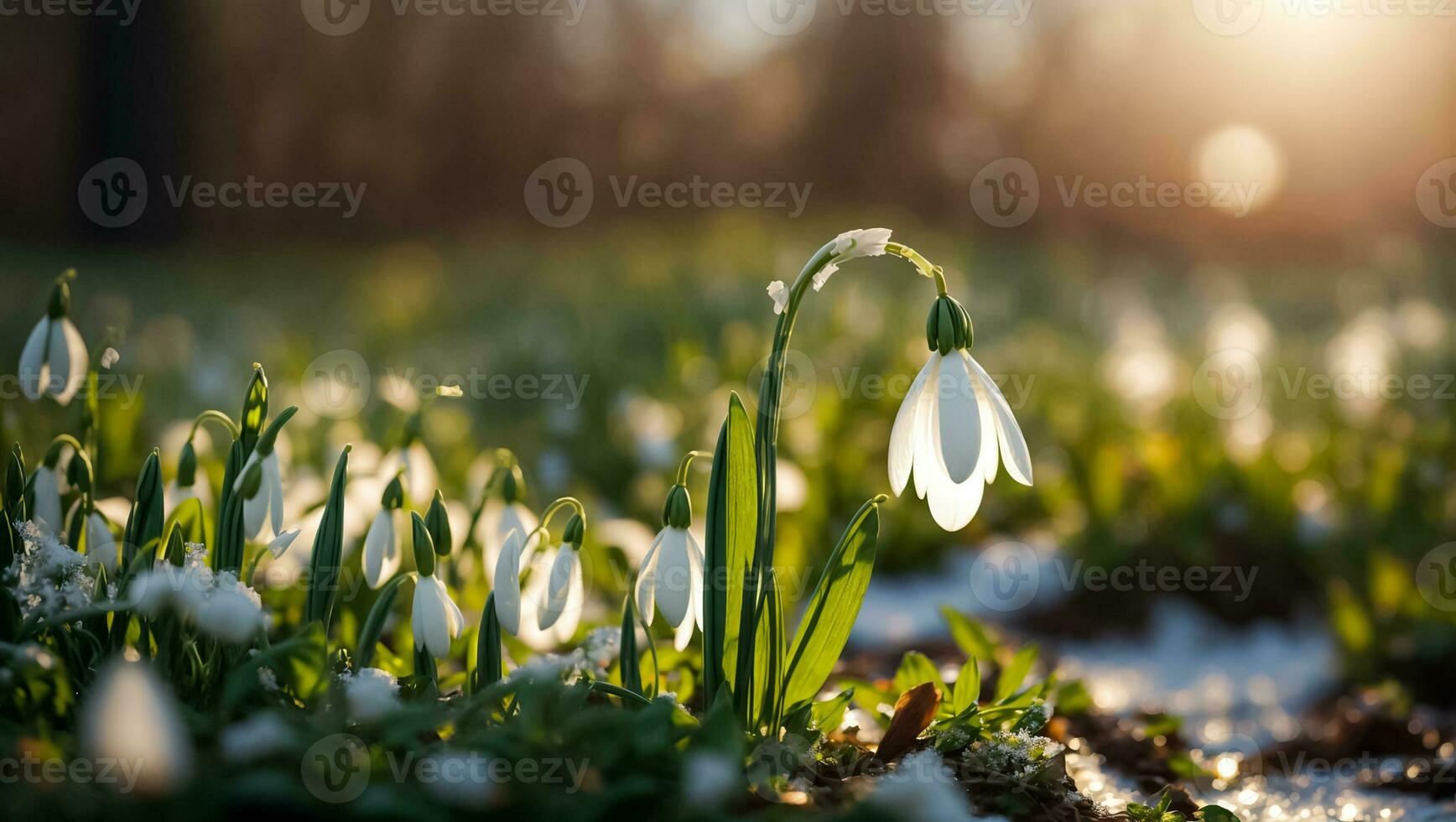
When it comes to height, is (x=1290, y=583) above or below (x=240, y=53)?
below

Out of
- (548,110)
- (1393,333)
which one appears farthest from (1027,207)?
(1393,333)

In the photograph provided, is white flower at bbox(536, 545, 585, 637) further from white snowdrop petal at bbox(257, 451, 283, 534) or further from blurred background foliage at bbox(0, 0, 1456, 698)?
blurred background foliage at bbox(0, 0, 1456, 698)

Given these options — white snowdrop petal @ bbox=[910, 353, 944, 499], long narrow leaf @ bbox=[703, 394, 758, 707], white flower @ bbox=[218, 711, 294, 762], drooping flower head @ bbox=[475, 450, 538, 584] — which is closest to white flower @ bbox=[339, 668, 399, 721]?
A: white flower @ bbox=[218, 711, 294, 762]

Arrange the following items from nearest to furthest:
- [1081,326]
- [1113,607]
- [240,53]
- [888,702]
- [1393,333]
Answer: [888,702], [1113,607], [1393,333], [1081,326], [240,53]

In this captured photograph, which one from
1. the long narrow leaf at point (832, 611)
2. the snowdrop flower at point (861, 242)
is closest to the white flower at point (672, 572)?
the long narrow leaf at point (832, 611)

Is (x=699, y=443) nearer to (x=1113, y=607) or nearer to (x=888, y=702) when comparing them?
(x=1113, y=607)

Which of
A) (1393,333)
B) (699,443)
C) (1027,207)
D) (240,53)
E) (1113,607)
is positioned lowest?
(1113,607)
